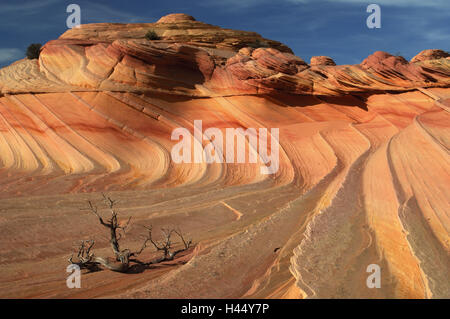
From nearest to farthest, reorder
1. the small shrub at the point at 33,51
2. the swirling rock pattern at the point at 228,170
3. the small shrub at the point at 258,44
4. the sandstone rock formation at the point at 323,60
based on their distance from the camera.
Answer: the swirling rock pattern at the point at 228,170 → the small shrub at the point at 33,51 → the small shrub at the point at 258,44 → the sandstone rock formation at the point at 323,60

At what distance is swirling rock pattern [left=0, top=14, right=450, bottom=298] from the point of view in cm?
459

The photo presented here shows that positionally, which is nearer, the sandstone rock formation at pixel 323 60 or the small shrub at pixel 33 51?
the small shrub at pixel 33 51

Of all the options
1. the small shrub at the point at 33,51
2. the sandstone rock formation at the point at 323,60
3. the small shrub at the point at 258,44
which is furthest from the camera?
the sandstone rock formation at the point at 323,60

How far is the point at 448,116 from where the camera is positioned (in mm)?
11422

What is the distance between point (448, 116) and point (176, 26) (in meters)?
16.8

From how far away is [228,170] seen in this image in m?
10.3

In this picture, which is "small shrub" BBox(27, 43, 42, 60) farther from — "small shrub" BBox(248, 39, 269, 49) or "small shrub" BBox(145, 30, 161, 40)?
"small shrub" BBox(248, 39, 269, 49)

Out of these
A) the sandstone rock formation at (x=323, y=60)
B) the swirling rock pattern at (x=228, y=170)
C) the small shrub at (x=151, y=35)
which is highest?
the small shrub at (x=151, y=35)

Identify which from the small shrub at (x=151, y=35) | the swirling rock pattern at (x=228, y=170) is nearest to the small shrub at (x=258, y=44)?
the swirling rock pattern at (x=228, y=170)

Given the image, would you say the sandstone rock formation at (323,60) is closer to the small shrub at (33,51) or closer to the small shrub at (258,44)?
the small shrub at (258,44)

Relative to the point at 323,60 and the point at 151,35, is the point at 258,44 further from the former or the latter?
the point at 151,35

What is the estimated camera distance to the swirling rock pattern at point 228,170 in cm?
459

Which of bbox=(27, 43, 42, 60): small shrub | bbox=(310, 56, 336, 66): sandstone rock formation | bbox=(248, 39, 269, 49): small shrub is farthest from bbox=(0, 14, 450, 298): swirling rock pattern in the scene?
bbox=(310, 56, 336, 66): sandstone rock formation
